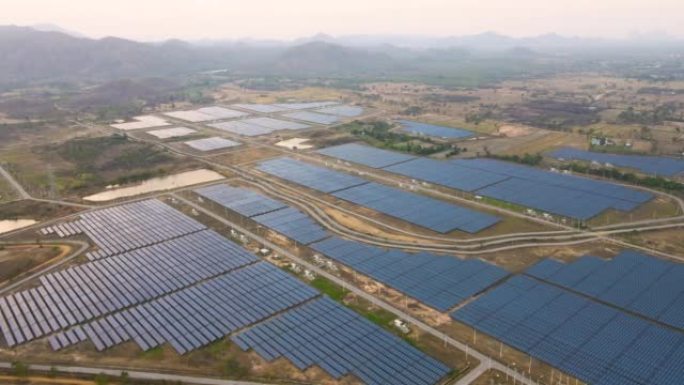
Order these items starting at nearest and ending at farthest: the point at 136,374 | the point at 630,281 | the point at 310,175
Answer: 1. the point at 136,374
2. the point at 630,281
3. the point at 310,175

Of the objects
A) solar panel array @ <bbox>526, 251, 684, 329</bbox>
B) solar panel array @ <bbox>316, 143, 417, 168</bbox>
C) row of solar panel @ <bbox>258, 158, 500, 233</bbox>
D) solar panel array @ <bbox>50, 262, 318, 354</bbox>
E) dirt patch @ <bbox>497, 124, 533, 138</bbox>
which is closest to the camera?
solar panel array @ <bbox>50, 262, 318, 354</bbox>

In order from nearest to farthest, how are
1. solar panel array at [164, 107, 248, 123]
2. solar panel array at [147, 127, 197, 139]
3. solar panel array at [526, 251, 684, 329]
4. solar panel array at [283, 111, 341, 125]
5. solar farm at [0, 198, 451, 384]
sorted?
solar farm at [0, 198, 451, 384], solar panel array at [526, 251, 684, 329], solar panel array at [147, 127, 197, 139], solar panel array at [283, 111, 341, 125], solar panel array at [164, 107, 248, 123]

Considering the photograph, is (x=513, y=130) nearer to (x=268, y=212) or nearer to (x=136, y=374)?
(x=268, y=212)

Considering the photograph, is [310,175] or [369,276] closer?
[369,276]

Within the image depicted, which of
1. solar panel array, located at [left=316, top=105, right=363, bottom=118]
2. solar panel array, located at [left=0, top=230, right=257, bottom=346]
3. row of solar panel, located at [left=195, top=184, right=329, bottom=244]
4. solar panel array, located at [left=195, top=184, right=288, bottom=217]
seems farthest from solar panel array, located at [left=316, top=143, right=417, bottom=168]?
solar panel array, located at [left=316, top=105, right=363, bottom=118]

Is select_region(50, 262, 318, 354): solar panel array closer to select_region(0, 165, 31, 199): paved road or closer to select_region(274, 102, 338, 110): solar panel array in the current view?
select_region(0, 165, 31, 199): paved road

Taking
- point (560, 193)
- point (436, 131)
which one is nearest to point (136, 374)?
point (560, 193)

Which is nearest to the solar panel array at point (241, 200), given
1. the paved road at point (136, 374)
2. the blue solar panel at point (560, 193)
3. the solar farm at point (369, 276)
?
the solar farm at point (369, 276)
